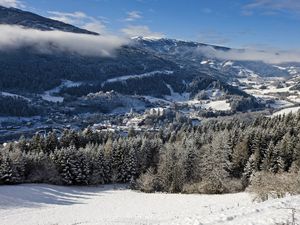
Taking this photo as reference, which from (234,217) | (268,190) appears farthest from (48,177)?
(234,217)

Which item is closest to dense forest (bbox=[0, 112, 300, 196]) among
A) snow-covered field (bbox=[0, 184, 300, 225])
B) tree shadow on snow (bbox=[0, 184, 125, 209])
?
snow-covered field (bbox=[0, 184, 300, 225])

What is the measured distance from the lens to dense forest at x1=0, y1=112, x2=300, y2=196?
9638 centimetres

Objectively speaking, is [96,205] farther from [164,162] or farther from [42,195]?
[164,162]

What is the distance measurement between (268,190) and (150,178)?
5813cm

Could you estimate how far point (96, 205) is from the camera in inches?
3059

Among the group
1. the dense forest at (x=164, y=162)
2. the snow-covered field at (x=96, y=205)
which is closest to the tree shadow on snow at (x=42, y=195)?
the snow-covered field at (x=96, y=205)

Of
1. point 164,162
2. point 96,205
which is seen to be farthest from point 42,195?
Result: point 164,162

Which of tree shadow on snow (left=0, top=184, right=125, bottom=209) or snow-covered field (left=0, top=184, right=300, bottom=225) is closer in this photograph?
snow-covered field (left=0, top=184, right=300, bottom=225)

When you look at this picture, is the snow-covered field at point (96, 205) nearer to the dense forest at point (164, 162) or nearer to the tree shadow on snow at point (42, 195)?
the tree shadow on snow at point (42, 195)

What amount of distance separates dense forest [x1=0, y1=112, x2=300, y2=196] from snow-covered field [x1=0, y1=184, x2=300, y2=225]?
539 centimetres

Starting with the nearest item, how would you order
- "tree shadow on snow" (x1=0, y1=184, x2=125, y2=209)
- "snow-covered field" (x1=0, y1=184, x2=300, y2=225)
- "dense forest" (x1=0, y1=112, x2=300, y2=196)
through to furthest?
"snow-covered field" (x1=0, y1=184, x2=300, y2=225) → "tree shadow on snow" (x1=0, y1=184, x2=125, y2=209) → "dense forest" (x1=0, y1=112, x2=300, y2=196)

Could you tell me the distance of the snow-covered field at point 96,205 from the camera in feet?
191

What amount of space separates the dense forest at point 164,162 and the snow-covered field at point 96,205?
5.39 meters

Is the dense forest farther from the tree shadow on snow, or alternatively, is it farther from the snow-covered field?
the tree shadow on snow
